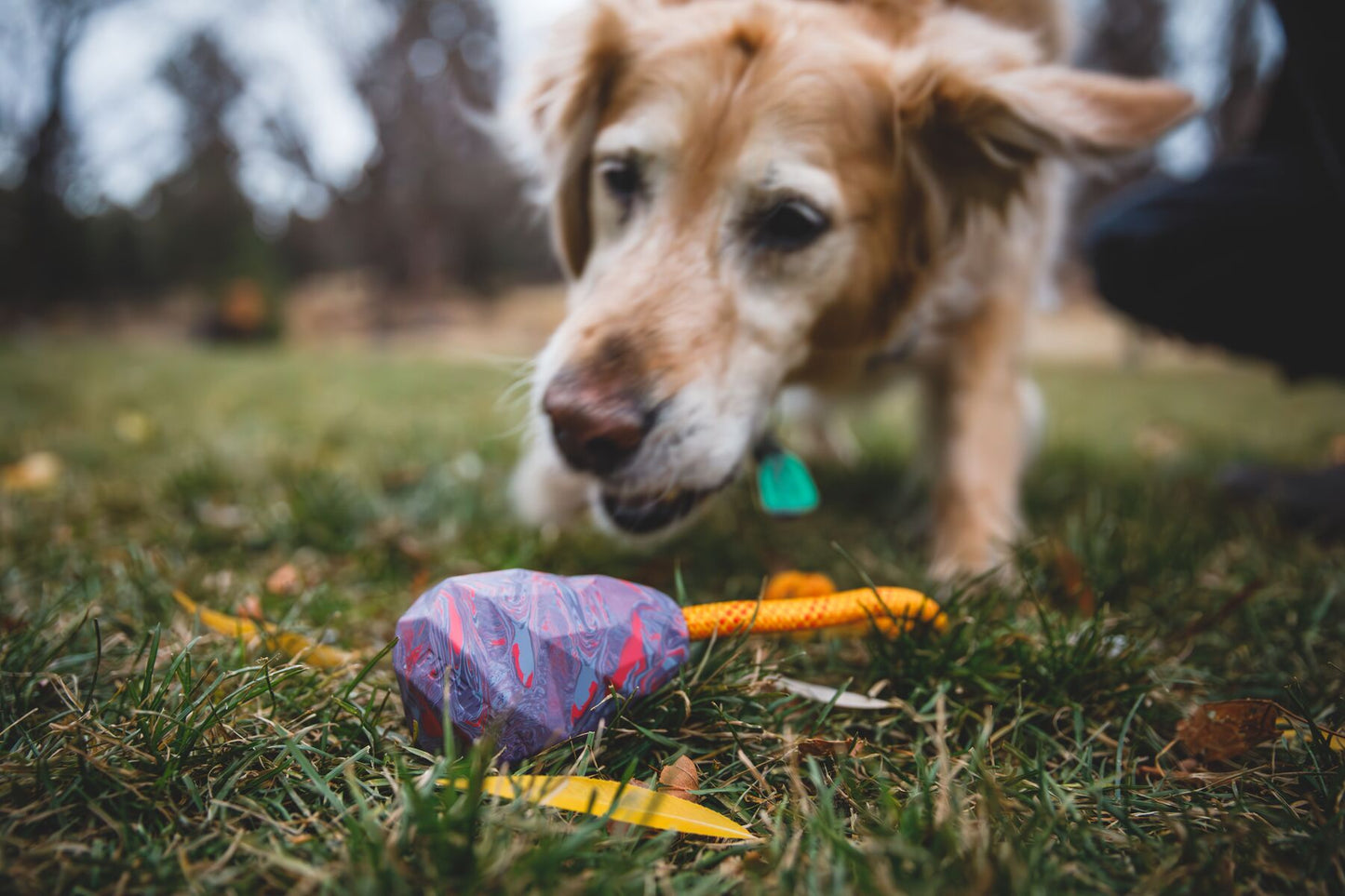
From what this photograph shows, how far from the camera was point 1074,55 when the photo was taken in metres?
2.83

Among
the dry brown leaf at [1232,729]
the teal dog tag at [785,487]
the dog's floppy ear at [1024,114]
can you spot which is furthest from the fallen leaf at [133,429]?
the dry brown leaf at [1232,729]

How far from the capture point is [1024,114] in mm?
1706

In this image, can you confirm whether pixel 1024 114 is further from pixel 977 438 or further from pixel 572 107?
pixel 572 107

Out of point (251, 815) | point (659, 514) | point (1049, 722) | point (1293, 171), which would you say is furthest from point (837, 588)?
point (1293, 171)

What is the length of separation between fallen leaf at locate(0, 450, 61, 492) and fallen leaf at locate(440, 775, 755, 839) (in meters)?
2.26

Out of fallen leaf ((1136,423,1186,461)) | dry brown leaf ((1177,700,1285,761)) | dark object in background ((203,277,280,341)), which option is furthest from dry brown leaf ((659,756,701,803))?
dark object in background ((203,277,280,341))

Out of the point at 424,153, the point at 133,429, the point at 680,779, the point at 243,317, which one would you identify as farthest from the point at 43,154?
the point at 680,779

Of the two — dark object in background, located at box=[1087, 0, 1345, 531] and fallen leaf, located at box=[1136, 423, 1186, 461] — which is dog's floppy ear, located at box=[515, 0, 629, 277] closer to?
dark object in background, located at box=[1087, 0, 1345, 531]

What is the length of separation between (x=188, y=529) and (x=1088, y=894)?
2.04 metres

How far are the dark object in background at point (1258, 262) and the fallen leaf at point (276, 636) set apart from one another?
255 centimetres

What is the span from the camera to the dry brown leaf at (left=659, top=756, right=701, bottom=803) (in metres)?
0.94

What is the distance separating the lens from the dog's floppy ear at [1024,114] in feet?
5.62

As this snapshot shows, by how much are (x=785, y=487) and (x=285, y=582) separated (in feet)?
3.67

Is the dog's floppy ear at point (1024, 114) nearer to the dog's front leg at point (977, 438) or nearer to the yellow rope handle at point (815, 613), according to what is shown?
the dog's front leg at point (977, 438)
